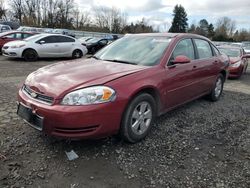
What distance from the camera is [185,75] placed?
4.31 m

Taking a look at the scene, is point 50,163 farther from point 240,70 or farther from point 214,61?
point 240,70

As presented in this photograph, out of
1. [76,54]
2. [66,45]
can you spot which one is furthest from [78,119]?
[76,54]

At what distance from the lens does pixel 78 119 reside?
111 inches

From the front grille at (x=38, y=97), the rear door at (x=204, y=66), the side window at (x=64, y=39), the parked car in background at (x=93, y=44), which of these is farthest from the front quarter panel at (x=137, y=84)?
the parked car in background at (x=93, y=44)

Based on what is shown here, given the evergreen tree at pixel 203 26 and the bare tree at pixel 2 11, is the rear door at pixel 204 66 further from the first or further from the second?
the evergreen tree at pixel 203 26

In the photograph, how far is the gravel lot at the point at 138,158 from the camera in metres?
2.71

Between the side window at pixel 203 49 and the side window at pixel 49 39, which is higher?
the side window at pixel 203 49

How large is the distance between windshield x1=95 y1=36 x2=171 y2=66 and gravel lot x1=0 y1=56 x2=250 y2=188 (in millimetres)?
1141

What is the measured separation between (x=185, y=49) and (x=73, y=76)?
2265mm

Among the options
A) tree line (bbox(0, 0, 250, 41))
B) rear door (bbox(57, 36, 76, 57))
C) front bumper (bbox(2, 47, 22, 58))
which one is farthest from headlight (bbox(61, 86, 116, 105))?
tree line (bbox(0, 0, 250, 41))

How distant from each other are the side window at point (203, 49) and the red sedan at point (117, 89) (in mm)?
178

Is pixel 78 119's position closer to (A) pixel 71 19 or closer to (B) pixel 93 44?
(B) pixel 93 44

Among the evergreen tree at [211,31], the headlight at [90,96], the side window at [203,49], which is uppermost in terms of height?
the evergreen tree at [211,31]

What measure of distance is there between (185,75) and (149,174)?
207cm
